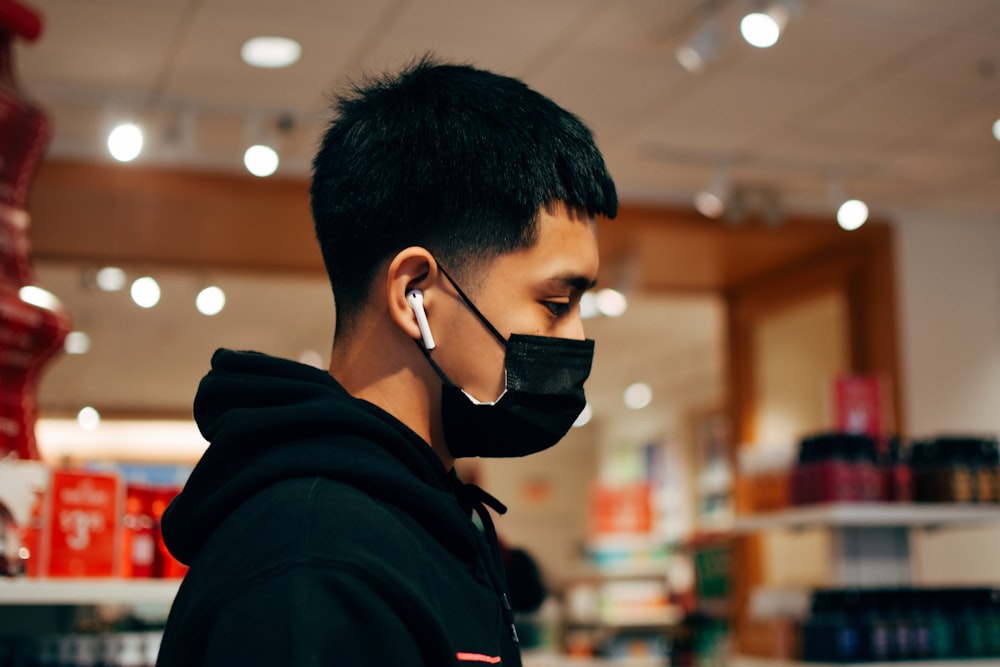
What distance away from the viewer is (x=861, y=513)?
183 inches

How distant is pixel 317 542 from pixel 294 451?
0.41ft

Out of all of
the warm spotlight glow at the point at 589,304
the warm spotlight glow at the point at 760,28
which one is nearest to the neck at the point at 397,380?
the warm spotlight glow at the point at 760,28

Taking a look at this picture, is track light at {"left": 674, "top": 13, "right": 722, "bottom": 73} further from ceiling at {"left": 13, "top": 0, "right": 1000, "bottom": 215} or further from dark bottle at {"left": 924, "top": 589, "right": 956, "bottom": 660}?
dark bottle at {"left": 924, "top": 589, "right": 956, "bottom": 660}

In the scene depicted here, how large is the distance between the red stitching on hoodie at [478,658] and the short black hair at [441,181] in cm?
36

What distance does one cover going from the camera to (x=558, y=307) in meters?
1.25

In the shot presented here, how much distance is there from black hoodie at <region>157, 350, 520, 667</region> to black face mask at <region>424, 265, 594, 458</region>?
0.05m

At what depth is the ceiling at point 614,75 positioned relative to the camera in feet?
14.7

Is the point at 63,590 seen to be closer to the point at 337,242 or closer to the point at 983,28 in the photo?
the point at 337,242

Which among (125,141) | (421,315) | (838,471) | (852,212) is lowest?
(421,315)

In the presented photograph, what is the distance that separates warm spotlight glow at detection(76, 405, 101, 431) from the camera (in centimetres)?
1475

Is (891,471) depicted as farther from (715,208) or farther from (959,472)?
(715,208)

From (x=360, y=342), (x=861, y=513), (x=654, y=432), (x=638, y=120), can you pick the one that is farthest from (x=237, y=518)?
(x=654, y=432)

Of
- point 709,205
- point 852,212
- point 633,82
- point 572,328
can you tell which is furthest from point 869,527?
point 572,328

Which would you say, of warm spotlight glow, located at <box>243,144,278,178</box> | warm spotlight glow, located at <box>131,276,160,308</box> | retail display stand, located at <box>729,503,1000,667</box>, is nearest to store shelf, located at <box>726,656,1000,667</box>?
retail display stand, located at <box>729,503,1000,667</box>
